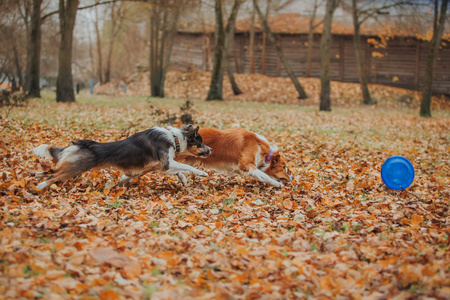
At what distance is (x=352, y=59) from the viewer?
3534 cm

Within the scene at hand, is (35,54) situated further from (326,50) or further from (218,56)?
(326,50)

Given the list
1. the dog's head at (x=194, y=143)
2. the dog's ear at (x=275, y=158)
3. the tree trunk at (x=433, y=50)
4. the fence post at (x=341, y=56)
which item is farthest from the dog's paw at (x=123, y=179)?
the fence post at (x=341, y=56)

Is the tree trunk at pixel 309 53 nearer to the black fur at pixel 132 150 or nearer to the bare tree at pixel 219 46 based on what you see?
the bare tree at pixel 219 46

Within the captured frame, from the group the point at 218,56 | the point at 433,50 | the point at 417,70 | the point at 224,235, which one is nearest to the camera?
the point at 224,235

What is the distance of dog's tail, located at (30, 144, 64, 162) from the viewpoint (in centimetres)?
594

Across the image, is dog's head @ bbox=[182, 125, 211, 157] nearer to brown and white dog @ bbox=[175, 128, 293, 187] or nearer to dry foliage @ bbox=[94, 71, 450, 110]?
brown and white dog @ bbox=[175, 128, 293, 187]

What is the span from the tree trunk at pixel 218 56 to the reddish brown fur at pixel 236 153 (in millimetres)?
18034

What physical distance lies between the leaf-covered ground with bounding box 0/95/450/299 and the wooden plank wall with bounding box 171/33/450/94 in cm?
2819

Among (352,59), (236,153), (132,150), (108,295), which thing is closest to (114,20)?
(352,59)

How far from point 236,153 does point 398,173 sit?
8.77ft

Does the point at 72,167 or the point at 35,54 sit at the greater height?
the point at 35,54

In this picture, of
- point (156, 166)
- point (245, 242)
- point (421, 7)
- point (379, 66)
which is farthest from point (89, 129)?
point (379, 66)

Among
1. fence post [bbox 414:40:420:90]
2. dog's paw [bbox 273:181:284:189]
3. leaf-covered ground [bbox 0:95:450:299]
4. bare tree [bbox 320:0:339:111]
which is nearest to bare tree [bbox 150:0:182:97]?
bare tree [bbox 320:0:339:111]

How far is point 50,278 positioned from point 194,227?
1.93m
